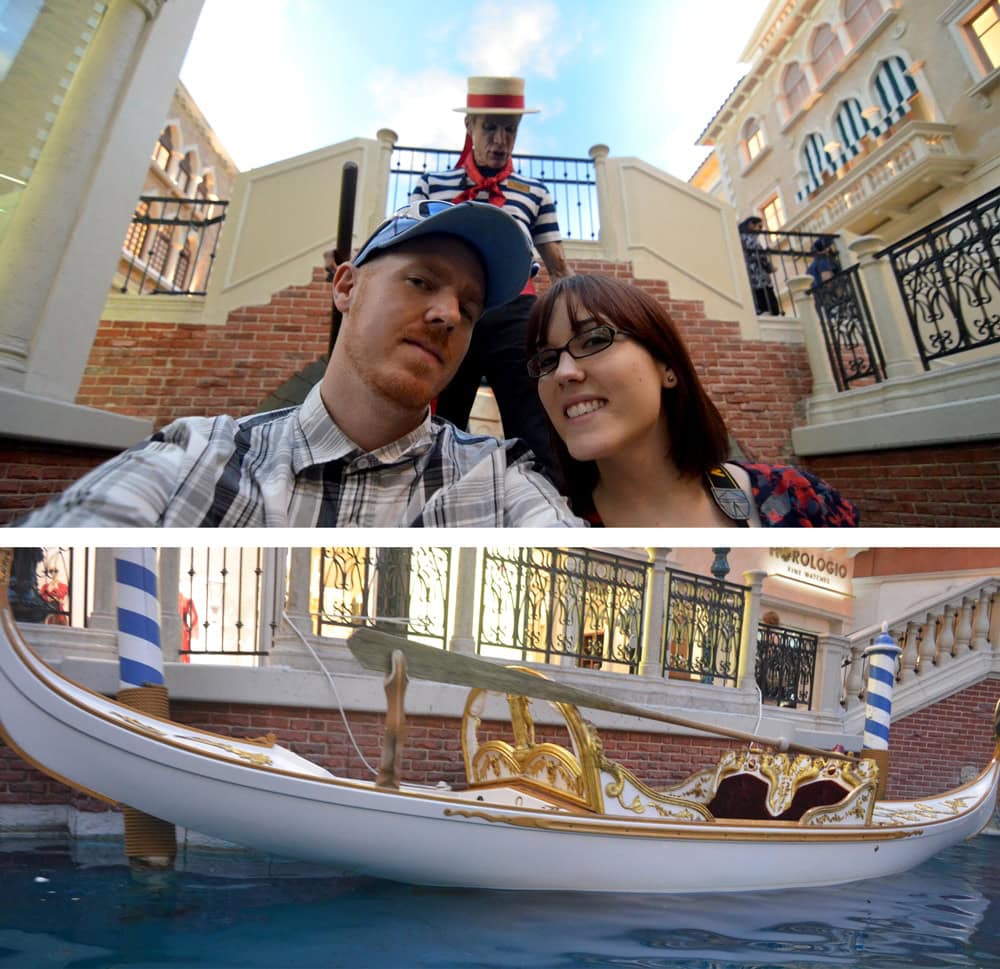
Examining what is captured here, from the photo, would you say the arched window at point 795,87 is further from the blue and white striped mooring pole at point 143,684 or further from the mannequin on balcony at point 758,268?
the blue and white striped mooring pole at point 143,684

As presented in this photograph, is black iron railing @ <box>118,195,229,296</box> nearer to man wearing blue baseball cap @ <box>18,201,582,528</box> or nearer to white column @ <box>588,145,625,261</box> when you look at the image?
man wearing blue baseball cap @ <box>18,201,582,528</box>

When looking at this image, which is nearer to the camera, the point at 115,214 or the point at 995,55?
the point at 995,55

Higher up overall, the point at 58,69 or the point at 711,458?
the point at 58,69

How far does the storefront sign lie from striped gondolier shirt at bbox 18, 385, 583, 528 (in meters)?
0.29

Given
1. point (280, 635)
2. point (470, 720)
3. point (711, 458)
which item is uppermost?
point (711, 458)

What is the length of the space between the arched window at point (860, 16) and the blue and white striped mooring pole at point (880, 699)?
74 cm

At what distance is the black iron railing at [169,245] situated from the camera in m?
0.79

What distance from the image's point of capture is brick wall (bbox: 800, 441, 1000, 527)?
0.72 meters

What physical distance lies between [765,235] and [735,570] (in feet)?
1.44

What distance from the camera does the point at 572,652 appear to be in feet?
2.75

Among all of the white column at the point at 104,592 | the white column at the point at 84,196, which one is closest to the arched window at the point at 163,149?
the white column at the point at 84,196

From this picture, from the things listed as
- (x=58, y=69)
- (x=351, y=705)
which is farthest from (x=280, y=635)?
(x=58, y=69)

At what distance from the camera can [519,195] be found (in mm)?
748

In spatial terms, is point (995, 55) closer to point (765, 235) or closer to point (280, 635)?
point (765, 235)
